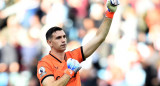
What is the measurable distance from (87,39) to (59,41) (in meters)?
6.68

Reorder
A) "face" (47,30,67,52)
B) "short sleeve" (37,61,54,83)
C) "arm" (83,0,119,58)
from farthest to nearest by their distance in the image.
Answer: "arm" (83,0,119,58)
"face" (47,30,67,52)
"short sleeve" (37,61,54,83)

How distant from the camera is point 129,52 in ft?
41.7

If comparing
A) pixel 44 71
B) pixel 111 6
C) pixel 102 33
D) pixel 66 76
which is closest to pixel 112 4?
pixel 111 6

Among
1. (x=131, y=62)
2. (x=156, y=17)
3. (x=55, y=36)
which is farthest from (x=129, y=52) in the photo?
(x=55, y=36)

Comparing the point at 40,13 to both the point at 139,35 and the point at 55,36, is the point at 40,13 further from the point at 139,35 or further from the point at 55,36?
the point at 55,36

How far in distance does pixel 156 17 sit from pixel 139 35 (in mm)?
1036

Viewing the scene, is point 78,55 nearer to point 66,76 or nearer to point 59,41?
point 59,41

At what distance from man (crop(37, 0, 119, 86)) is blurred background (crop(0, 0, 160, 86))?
5783mm

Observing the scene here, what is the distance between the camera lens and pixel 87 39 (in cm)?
1246

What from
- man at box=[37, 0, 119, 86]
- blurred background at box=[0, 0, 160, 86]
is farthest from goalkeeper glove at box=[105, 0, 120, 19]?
blurred background at box=[0, 0, 160, 86]

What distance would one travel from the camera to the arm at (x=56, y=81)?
539 centimetres

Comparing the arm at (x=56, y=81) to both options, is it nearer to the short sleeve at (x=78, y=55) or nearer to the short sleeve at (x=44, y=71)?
the short sleeve at (x=44, y=71)

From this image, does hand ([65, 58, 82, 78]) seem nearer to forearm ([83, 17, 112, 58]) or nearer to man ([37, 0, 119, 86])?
man ([37, 0, 119, 86])

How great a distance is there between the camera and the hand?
18.0 feet
